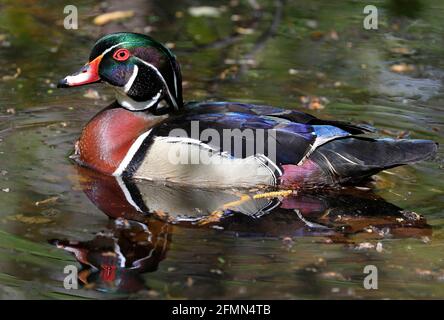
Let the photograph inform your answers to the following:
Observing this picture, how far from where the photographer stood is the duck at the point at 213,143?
7.57 metres

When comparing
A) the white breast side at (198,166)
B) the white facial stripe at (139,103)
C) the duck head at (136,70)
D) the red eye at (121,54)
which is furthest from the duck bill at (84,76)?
the white breast side at (198,166)

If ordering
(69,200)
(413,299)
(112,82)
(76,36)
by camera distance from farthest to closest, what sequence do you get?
(76,36) → (112,82) → (69,200) → (413,299)

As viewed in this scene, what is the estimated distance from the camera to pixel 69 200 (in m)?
7.23

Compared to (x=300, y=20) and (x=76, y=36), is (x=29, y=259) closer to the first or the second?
(x=76, y=36)

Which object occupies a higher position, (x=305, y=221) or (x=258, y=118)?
(x=258, y=118)

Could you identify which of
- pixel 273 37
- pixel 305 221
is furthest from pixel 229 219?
pixel 273 37

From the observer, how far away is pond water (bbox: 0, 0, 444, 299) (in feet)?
19.9

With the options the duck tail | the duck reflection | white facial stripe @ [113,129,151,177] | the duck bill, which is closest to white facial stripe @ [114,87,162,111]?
the duck bill

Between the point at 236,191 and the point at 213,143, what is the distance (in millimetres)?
454

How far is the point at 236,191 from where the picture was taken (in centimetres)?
767

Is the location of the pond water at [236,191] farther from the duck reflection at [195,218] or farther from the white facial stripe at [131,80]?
the white facial stripe at [131,80]

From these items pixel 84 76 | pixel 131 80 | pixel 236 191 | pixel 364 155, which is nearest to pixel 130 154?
pixel 131 80

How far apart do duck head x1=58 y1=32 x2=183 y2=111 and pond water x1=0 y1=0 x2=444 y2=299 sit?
758 mm

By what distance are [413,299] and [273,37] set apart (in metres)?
6.18
